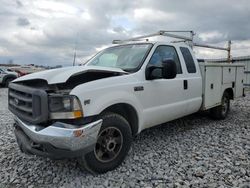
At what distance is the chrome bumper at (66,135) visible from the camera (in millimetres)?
3225

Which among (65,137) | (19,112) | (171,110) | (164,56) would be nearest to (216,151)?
(171,110)

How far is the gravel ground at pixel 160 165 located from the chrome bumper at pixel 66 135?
642 mm

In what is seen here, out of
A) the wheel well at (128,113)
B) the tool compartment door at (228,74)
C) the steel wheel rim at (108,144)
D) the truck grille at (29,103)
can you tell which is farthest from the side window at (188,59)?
the truck grille at (29,103)

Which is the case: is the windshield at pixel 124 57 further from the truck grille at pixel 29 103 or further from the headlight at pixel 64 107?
the truck grille at pixel 29 103

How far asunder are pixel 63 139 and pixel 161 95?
208cm

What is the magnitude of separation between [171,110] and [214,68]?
201 centimetres

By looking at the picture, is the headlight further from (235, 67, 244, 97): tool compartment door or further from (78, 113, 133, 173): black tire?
(235, 67, 244, 97): tool compartment door

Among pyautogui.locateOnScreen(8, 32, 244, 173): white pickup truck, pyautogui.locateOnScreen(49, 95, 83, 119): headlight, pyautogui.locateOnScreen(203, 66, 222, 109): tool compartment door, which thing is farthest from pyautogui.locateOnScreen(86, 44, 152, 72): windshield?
pyautogui.locateOnScreen(203, 66, 222, 109): tool compartment door

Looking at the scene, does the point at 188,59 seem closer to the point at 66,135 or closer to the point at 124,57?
the point at 124,57

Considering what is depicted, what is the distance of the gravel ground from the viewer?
3641 millimetres

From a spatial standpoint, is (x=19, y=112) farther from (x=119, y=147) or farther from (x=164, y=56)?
(x=164, y=56)

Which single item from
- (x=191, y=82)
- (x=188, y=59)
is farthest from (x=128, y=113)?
(x=188, y=59)

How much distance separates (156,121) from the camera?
15.6 feet

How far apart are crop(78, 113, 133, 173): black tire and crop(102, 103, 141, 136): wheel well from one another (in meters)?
0.15
